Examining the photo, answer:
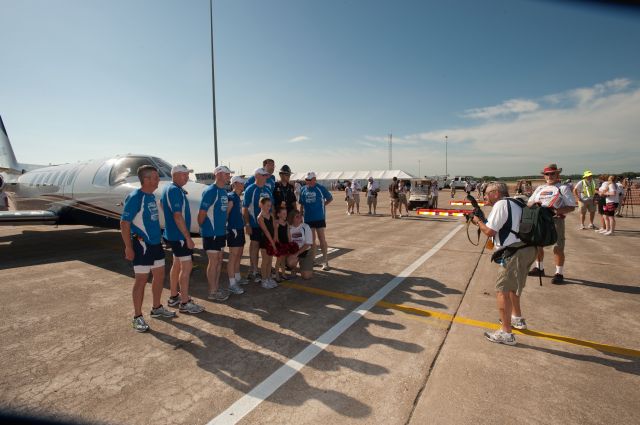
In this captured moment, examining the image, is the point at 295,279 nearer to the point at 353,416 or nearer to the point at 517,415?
the point at 353,416

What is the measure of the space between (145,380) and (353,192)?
593 inches

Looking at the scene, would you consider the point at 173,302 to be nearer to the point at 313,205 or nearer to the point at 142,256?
the point at 142,256

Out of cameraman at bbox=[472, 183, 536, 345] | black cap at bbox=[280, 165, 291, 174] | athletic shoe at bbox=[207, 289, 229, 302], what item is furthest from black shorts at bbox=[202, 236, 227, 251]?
cameraman at bbox=[472, 183, 536, 345]

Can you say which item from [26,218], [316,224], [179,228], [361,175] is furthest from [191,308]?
[361,175]

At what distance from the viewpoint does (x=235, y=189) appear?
17.2 ft

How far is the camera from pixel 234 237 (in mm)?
5172

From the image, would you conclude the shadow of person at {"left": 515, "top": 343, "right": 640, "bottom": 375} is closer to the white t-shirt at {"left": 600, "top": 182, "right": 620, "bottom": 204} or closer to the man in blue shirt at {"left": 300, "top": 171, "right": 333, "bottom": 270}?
the man in blue shirt at {"left": 300, "top": 171, "right": 333, "bottom": 270}

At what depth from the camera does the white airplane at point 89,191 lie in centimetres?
737

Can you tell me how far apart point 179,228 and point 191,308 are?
Answer: 117 cm

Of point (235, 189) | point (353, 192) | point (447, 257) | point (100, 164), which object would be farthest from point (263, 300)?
point (353, 192)

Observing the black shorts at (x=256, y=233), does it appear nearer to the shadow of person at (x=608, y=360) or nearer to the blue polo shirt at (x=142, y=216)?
the blue polo shirt at (x=142, y=216)

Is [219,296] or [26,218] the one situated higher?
[26,218]

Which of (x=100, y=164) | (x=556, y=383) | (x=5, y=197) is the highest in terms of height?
(x=100, y=164)

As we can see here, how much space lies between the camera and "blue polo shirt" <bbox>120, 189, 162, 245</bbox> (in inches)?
146
